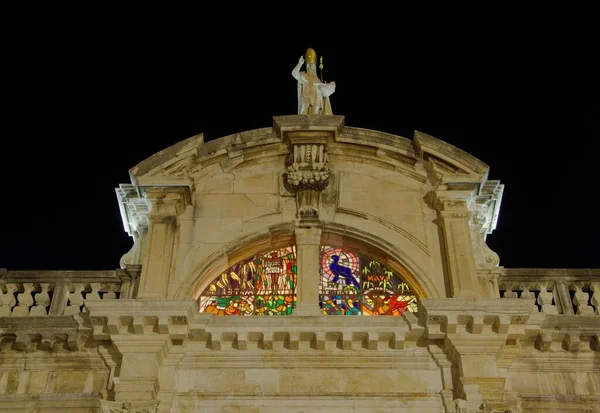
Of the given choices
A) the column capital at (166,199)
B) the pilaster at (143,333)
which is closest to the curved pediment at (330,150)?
the column capital at (166,199)

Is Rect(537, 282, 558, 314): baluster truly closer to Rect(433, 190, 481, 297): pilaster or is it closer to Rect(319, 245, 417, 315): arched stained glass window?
Rect(433, 190, 481, 297): pilaster

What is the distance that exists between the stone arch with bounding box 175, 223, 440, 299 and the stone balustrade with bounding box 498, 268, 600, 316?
1.29 m

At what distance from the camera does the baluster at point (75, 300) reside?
11938 mm

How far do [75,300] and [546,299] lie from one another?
740cm

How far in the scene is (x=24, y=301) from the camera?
12.0m

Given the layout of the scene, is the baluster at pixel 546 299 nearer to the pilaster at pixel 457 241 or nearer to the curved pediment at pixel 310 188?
the curved pediment at pixel 310 188

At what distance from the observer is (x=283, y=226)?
12.8 m

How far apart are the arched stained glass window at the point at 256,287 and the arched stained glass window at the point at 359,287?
0.56 metres

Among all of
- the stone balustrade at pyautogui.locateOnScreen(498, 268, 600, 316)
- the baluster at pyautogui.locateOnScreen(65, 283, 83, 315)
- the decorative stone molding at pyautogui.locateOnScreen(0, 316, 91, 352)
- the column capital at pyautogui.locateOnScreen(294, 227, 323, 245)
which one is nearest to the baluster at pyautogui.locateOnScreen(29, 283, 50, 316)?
the baluster at pyautogui.locateOnScreen(65, 283, 83, 315)

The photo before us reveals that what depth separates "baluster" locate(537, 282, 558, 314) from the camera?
1180 cm

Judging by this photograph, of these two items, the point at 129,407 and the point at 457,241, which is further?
the point at 457,241

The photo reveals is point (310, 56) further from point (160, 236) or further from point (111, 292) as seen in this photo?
point (111, 292)

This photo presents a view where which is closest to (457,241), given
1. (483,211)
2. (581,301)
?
(483,211)

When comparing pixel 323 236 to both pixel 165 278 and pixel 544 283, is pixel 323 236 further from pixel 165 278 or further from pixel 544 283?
pixel 544 283
